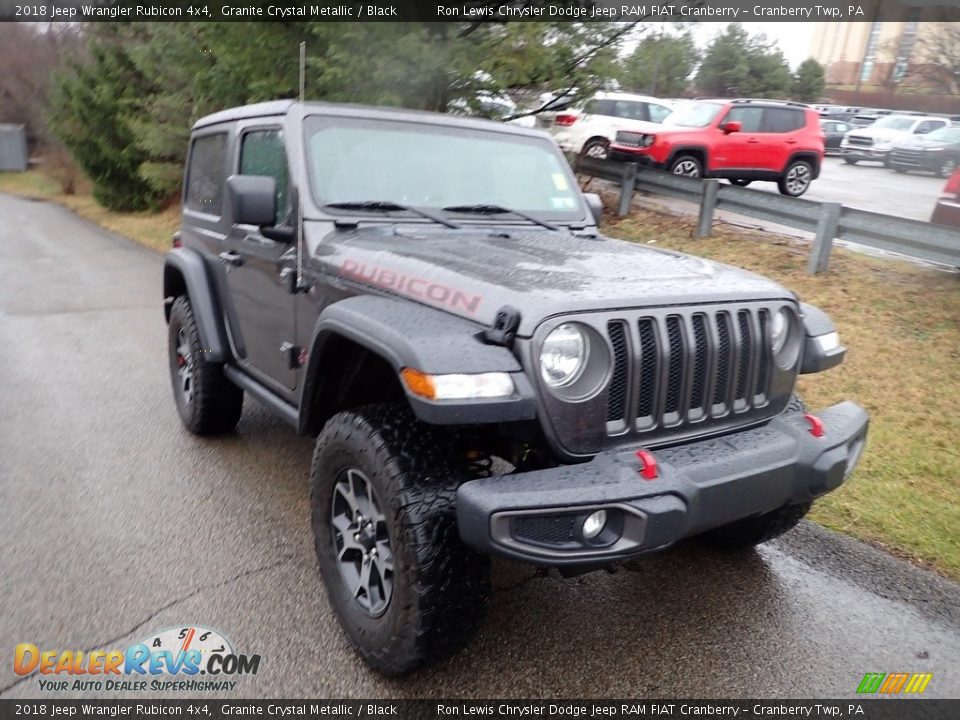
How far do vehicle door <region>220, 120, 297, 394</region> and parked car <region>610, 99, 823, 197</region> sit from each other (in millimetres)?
9131

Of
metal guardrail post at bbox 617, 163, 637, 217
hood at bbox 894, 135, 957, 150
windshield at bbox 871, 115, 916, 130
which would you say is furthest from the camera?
windshield at bbox 871, 115, 916, 130

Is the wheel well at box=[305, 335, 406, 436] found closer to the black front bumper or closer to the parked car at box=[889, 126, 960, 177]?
the black front bumper

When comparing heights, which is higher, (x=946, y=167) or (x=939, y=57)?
(x=939, y=57)

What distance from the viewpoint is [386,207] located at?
3.51 metres

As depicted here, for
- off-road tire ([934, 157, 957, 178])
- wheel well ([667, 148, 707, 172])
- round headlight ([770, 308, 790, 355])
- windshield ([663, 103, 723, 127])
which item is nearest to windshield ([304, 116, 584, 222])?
round headlight ([770, 308, 790, 355])

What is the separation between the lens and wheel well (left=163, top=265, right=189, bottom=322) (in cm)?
498

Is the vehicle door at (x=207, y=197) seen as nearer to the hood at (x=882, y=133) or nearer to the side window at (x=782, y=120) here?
the side window at (x=782, y=120)

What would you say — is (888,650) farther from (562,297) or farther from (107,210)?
(107,210)

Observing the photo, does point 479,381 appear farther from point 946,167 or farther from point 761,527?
point 946,167

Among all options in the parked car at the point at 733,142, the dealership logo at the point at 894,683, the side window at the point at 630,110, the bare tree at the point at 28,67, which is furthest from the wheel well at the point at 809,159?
the bare tree at the point at 28,67

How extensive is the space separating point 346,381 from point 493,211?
1.25 metres

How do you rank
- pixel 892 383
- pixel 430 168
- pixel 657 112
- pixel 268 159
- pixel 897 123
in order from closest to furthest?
1. pixel 430 168
2. pixel 268 159
3. pixel 892 383
4. pixel 657 112
5. pixel 897 123

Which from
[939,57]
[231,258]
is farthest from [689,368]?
[939,57]

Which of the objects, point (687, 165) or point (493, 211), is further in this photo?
point (687, 165)
